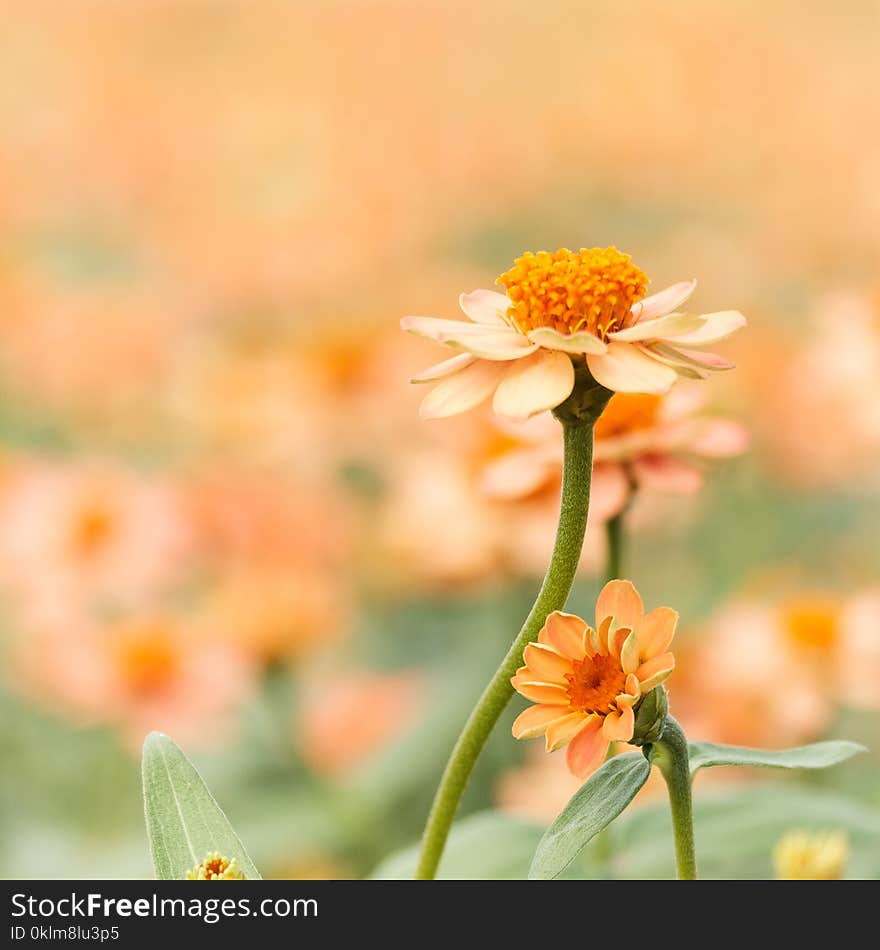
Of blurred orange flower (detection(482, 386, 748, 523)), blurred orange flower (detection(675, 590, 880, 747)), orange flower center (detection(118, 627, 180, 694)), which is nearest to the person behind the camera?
blurred orange flower (detection(482, 386, 748, 523))

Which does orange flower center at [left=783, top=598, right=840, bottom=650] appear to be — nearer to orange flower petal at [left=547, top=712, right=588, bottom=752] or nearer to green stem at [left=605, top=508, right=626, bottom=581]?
green stem at [left=605, top=508, right=626, bottom=581]

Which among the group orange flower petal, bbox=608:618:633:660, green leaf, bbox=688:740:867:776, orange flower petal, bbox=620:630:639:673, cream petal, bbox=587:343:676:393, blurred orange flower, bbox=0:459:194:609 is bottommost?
green leaf, bbox=688:740:867:776

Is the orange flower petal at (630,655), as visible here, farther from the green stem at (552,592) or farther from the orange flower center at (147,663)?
the orange flower center at (147,663)

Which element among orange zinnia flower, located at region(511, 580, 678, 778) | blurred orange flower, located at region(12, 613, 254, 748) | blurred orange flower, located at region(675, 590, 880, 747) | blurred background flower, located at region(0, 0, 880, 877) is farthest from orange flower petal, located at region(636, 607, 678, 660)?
blurred orange flower, located at region(12, 613, 254, 748)

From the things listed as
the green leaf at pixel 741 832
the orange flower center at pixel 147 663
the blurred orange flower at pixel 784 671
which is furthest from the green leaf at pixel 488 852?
the orange flower center at pixel 147 663
